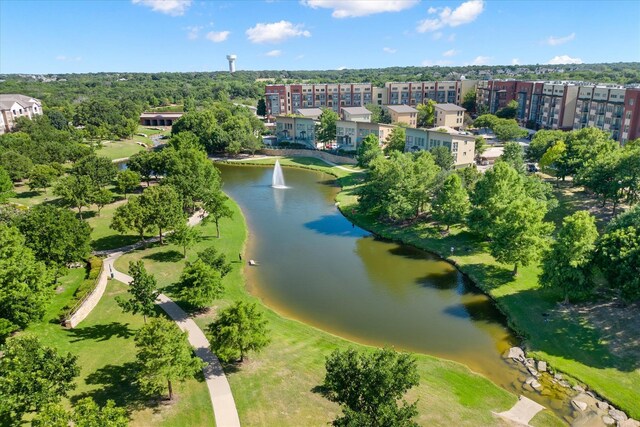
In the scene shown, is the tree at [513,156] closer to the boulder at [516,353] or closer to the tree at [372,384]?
the boulder at [516,353]

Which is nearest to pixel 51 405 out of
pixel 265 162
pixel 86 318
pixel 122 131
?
pixel 86 318

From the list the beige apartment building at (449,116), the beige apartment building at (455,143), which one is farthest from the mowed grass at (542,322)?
the beige apartment building at (449,116)

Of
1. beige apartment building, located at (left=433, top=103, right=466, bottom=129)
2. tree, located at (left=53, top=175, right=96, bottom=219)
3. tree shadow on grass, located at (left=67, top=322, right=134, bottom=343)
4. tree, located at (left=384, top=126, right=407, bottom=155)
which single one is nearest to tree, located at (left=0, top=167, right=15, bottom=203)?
tree, located at (left=53, top=175, right=96, bottom=219)

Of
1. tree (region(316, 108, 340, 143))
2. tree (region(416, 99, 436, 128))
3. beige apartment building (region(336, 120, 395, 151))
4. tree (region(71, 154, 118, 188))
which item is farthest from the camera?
tree (region(416, 99, 436, 128))

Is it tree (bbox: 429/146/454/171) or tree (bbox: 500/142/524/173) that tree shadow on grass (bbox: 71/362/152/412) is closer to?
tree (bbox: 429/146/454/171)

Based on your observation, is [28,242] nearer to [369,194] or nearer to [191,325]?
[191,325]

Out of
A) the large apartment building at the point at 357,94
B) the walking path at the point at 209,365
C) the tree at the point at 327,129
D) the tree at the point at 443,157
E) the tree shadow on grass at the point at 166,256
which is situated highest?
the large apartment building at the point at 357,94
